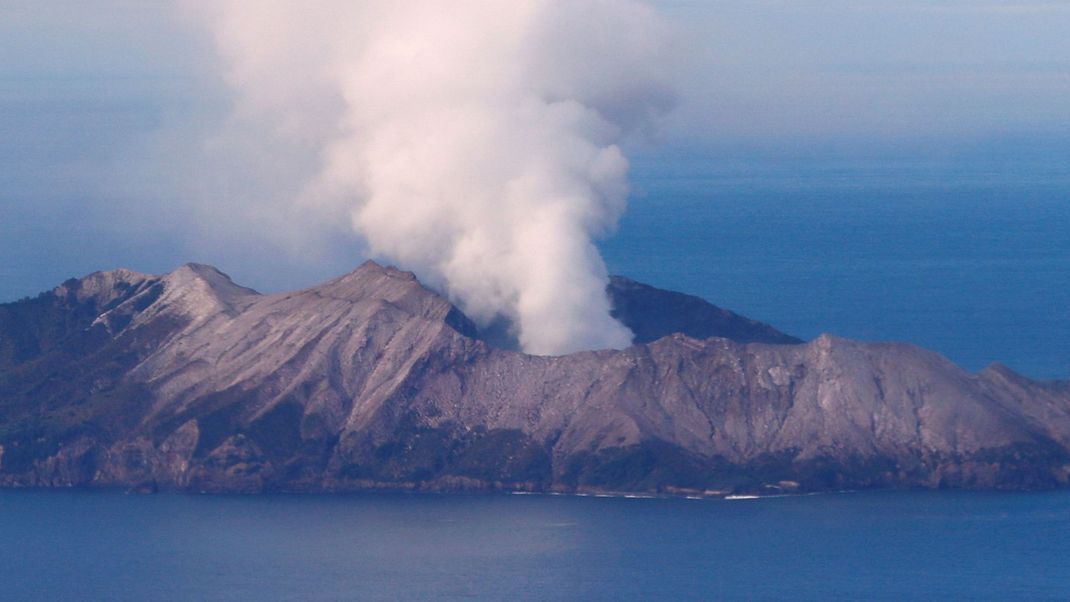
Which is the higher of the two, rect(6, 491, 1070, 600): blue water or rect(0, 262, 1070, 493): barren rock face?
rect(0, 262, 1070, 493): barren rock face

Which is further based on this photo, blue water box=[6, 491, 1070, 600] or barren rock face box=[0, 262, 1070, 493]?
barren rock face box=[0, 262, 1070, 493]

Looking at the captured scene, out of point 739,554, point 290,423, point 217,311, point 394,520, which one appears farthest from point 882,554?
point 217,311

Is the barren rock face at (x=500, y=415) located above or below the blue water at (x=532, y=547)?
above

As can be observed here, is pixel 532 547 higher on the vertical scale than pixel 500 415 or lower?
lower

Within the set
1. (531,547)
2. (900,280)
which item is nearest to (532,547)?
(531,547)

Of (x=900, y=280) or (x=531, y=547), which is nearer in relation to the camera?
(x=531, y=547)

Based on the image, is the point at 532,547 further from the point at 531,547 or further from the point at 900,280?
the point at 900,280
